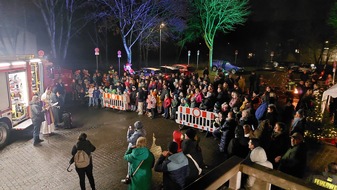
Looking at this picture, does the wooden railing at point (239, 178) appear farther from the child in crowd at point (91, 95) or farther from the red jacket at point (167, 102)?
the child in crowd at point (91, 95)

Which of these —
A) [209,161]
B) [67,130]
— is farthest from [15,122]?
[209,161]

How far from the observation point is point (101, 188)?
7008mm

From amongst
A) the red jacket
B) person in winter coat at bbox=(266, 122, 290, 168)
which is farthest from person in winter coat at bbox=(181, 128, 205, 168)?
the red jacket

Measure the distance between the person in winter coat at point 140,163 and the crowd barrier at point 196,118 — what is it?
19.1 feet

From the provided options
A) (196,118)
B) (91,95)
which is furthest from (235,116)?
(91,95)

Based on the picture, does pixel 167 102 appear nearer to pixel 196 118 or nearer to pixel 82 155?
pixel 196 118

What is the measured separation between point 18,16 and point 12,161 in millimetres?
23961

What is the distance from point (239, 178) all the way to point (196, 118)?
7.15 meters

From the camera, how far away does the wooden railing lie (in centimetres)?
333

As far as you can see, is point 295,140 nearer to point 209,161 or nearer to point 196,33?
point 209,161

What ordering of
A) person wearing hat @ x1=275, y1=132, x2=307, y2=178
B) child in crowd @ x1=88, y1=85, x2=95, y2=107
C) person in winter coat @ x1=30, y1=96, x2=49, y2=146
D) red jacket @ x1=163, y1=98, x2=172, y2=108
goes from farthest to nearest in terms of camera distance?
child in crowd @ x1=88, y1=85, x2=95, y2=107 < red jacket @ x1=163, y1=98, x2=172, y2=108 < person in winter coat @ x1=30, y1=96, x2=49, y2=146 < person wearing hat @ x1=275, y1=132, x2=307, y2=178

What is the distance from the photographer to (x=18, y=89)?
1114cm

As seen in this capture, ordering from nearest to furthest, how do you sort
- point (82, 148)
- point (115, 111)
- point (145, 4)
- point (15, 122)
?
point (82, 148) < point (15, 122) < point (115, 111) < point (145, 4)

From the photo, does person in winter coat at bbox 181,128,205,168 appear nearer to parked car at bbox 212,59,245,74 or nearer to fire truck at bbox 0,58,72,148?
fire truck at bbox 0,58,72,148
